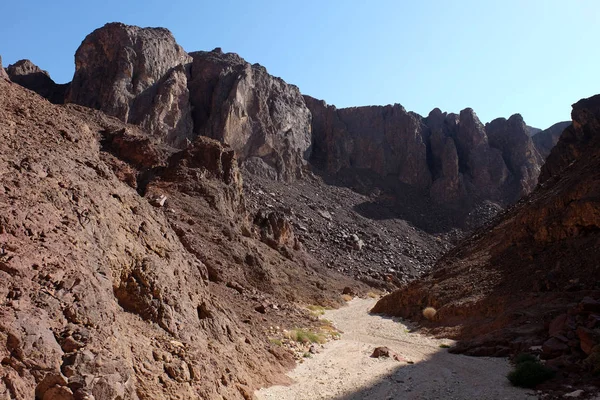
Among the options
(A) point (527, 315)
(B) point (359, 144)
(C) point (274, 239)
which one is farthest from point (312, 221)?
(A) point (527, 315)

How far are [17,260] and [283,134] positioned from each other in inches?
3198

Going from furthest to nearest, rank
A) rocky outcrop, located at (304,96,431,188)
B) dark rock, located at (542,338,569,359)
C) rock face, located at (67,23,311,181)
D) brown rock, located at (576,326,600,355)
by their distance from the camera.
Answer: rocky outcrop, located at (304,96,431,188), rock face, located at (67,23,311,181), dark rock, located at (542,338,569,359), brown rock, located at (576,326,600,355)

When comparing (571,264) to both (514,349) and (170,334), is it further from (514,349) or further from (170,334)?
(170,334)

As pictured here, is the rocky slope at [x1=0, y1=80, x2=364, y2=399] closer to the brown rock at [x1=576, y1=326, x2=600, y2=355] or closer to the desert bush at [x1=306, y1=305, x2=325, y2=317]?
the brown rock at [x1=576, y1=326, x2=600, y2=355]

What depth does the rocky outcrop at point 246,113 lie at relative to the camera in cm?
7350

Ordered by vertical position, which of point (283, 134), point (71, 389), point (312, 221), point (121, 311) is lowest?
point (71, 389)

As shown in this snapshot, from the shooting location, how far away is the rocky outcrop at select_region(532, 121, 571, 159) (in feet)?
384

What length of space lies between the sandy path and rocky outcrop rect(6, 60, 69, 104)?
69.4 metres

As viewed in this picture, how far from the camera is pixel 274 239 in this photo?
150 ft

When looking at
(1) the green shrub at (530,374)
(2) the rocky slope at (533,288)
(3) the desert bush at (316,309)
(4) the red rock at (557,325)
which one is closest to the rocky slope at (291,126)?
(3) the desert bush at (316,309)

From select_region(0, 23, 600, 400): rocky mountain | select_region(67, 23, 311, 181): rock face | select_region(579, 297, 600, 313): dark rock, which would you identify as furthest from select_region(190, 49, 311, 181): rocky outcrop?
select_region(579, 297, 600, 313): dark rock

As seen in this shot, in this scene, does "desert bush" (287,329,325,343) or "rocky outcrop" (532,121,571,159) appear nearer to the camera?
"desert bush" (287,329,325,343)

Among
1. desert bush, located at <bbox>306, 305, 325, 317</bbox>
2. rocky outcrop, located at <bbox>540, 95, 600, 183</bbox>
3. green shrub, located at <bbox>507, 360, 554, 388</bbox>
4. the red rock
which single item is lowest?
desert bush, located at <bbox>306, 305, 325, 317</bbox>

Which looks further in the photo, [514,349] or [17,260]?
[514,349]
